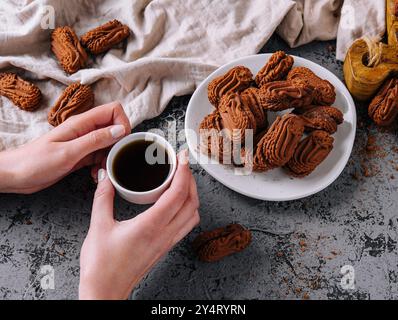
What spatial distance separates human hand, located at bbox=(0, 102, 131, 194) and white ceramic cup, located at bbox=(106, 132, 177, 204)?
0.03 meters

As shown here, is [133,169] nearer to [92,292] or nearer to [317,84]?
[92,292]

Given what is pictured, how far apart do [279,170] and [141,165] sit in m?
0.48

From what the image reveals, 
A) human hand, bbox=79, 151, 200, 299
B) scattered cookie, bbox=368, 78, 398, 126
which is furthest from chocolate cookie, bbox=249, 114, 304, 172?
scattered cookie, bbox=368, 78, 398, 126

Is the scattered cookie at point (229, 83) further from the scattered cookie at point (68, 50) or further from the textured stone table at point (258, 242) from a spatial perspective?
the scattered cookie at point (68, 50)

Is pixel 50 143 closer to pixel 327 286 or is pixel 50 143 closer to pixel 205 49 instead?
pixel 205 49

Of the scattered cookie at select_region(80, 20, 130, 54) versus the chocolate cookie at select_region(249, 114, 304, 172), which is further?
the scattered cookie at select_region(80, 20, 130, 54)

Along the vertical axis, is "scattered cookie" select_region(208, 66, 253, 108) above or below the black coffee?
above

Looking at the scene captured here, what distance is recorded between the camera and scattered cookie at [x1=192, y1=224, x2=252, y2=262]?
1.56m

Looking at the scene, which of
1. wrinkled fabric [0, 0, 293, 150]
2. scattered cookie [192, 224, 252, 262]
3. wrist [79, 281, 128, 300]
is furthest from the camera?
wrinkled fabric [0, 0, 293, 150]

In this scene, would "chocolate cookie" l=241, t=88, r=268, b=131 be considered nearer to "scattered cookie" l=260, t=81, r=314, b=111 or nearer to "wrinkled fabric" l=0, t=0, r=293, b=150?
"scattered cookie" l=260, t=81, r=314, b=111

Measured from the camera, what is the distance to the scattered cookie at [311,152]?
156 cm

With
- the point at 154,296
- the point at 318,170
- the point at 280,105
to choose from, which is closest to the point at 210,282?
the point at 154,296

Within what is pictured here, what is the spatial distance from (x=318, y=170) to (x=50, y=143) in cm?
90

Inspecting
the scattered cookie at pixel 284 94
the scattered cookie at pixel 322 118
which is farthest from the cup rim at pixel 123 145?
the scattered cookie at pixel 322 118
